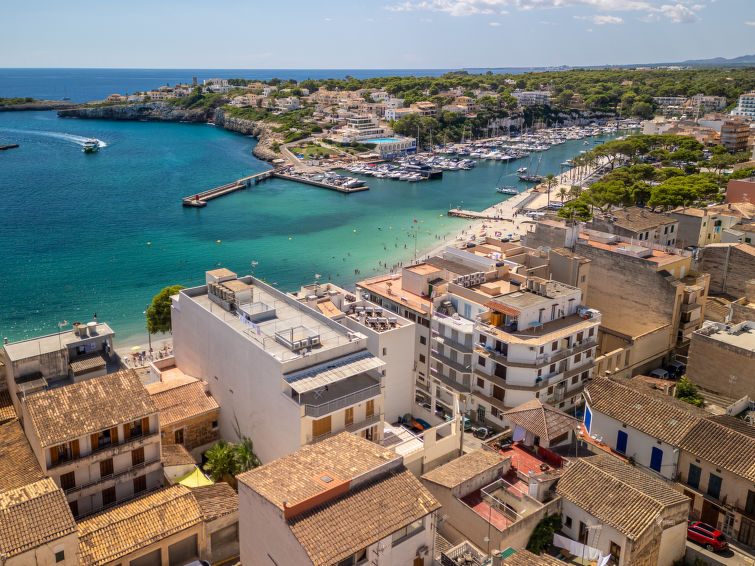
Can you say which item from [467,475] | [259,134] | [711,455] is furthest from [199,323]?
[259,134]

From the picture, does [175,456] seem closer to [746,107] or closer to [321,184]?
[321,184]

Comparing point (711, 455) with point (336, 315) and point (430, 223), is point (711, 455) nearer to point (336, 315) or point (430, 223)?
point (336, 315)

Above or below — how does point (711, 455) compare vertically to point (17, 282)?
above

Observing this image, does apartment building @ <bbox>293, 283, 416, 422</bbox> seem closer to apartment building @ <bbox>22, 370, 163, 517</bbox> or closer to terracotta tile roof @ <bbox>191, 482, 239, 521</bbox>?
terracotta tile roof @ <bbox>191, 482, 239, 521</bbox>

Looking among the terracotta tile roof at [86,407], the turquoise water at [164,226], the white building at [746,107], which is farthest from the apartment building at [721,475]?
the white building at [746,107]

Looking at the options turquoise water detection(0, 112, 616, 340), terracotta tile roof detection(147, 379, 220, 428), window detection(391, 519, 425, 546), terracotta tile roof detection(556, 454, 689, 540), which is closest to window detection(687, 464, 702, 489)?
terracotta tile roof detection(556, 454, 689, 540)
